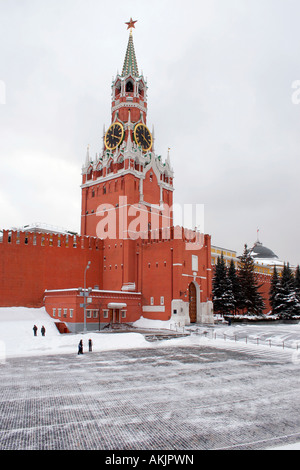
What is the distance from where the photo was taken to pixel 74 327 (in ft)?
127

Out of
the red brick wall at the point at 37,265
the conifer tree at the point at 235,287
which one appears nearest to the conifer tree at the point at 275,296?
the conifer tree at the point at 235,287

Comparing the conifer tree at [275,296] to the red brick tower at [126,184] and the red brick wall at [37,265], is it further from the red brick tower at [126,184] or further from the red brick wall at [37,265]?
the red brick wall at [37,265]

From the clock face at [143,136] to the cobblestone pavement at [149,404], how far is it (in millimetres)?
40063

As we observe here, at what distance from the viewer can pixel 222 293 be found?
5669cm

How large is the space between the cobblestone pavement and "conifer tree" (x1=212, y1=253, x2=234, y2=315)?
110ft

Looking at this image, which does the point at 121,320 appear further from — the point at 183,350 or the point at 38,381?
the point at 38,381

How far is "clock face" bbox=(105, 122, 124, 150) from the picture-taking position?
5706 centimetres

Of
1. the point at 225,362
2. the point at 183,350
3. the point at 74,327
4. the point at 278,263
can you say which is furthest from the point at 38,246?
the point at 278,263

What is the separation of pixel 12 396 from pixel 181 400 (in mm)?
6199

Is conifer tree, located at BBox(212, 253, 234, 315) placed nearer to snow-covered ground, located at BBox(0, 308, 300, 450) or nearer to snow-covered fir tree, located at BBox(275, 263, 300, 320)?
snow-covered fir tree, located at BBox(275, 263, 300, 320)

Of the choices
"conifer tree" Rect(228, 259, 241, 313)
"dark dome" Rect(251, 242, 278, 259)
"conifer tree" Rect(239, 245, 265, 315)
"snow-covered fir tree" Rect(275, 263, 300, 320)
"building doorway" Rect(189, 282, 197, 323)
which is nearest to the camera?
"building doorway" Rect(189, 282, 197, 323)

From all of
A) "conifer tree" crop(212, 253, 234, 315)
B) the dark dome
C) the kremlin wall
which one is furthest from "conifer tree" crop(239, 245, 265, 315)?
the dark dome

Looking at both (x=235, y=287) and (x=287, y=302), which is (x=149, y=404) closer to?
(x=235, y=287)

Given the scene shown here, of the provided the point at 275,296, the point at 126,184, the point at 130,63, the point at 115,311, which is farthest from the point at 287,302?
the point at 130,63
